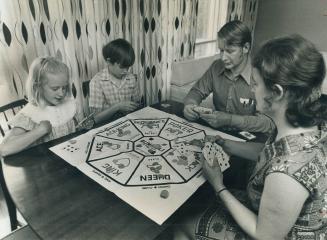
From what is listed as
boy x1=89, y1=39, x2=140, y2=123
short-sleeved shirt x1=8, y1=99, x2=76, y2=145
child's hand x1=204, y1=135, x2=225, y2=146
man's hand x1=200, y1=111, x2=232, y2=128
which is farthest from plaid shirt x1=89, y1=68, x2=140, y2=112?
child's hand x1=204, y1=135, x2=225, y2=146

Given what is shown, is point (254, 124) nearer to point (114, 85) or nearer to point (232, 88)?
point (232, 88)

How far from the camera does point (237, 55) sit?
1.74 m

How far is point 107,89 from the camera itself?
2020 mm

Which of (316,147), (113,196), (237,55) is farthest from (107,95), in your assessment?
(316,147)

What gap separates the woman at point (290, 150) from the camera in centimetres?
77

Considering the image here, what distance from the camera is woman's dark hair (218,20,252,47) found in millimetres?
1676

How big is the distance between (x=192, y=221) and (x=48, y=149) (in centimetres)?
76

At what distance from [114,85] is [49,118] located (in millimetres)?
660

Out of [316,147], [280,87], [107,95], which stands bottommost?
[107,95]

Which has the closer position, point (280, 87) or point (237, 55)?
point (280, 87)

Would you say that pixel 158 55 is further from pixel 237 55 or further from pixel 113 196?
pixel 113 196

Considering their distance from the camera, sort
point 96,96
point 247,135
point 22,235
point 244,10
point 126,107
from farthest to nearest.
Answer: point 244,10, point 96,96, point 126,107, point 247,135, point 22,235

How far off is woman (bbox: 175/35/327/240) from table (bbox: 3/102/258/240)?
0.25m

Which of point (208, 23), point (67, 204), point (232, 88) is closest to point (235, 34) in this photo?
point (232, 88)
